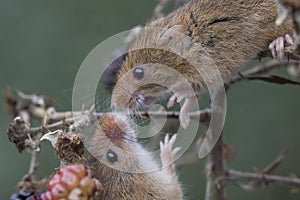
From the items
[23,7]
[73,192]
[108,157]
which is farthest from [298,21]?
[23,7]

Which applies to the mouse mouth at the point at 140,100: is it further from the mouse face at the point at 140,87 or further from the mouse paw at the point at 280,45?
the mouse paw at the point at 280,45

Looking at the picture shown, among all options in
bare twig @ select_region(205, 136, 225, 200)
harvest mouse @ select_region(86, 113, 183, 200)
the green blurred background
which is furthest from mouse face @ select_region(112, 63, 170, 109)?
the green blurred background

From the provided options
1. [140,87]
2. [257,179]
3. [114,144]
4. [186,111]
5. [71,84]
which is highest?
[71,84]

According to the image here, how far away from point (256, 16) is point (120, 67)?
0.45 m

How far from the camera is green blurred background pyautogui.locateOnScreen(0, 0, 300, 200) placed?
4238 mm

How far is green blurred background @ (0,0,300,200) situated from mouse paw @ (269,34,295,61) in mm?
2172

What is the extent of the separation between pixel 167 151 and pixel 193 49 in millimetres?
335

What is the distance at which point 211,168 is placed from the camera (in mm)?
2172

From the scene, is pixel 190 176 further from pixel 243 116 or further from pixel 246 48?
pixel 246 48

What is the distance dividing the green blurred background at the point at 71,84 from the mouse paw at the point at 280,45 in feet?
7.12

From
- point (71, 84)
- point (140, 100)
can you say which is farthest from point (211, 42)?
point (71, 84)

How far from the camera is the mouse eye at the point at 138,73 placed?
2.18m

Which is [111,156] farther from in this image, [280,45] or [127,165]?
[280,45]

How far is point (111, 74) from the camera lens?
2.18m
